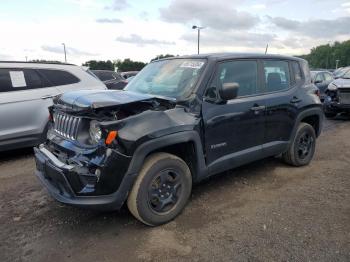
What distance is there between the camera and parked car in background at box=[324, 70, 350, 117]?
10070 mm

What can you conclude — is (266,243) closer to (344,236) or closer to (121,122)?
(344,236)

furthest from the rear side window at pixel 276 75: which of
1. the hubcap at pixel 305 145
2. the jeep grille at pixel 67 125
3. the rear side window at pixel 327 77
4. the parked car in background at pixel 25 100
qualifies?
the rear side window at pixel 327 77

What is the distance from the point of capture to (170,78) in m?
4.52

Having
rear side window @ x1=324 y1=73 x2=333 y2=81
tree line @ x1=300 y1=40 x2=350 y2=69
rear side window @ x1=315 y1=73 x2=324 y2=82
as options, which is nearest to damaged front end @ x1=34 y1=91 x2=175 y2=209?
rear side window @ x1=315 y1=73 x2=324 y2=82

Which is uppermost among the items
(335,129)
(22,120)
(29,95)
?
(29,95)

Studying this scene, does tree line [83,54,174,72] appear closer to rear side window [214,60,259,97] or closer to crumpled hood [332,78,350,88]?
crumpled hood [332,78,350,88]

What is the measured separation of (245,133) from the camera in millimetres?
4582

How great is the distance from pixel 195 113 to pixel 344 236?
76.3 inches

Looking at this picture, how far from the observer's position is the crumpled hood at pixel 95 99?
11.3 ft

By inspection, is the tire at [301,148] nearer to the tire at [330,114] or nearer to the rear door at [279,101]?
the rear door at [279,101]

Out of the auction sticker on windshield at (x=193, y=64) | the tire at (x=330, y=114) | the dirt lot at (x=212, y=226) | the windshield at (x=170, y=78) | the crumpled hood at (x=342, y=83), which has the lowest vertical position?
the tire at (x=330, y=114)

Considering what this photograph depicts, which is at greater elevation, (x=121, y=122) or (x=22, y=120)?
(x=121, y=122)

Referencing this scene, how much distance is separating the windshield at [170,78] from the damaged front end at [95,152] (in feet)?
1.75

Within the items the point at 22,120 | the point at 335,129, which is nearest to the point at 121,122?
the point at 22,120
